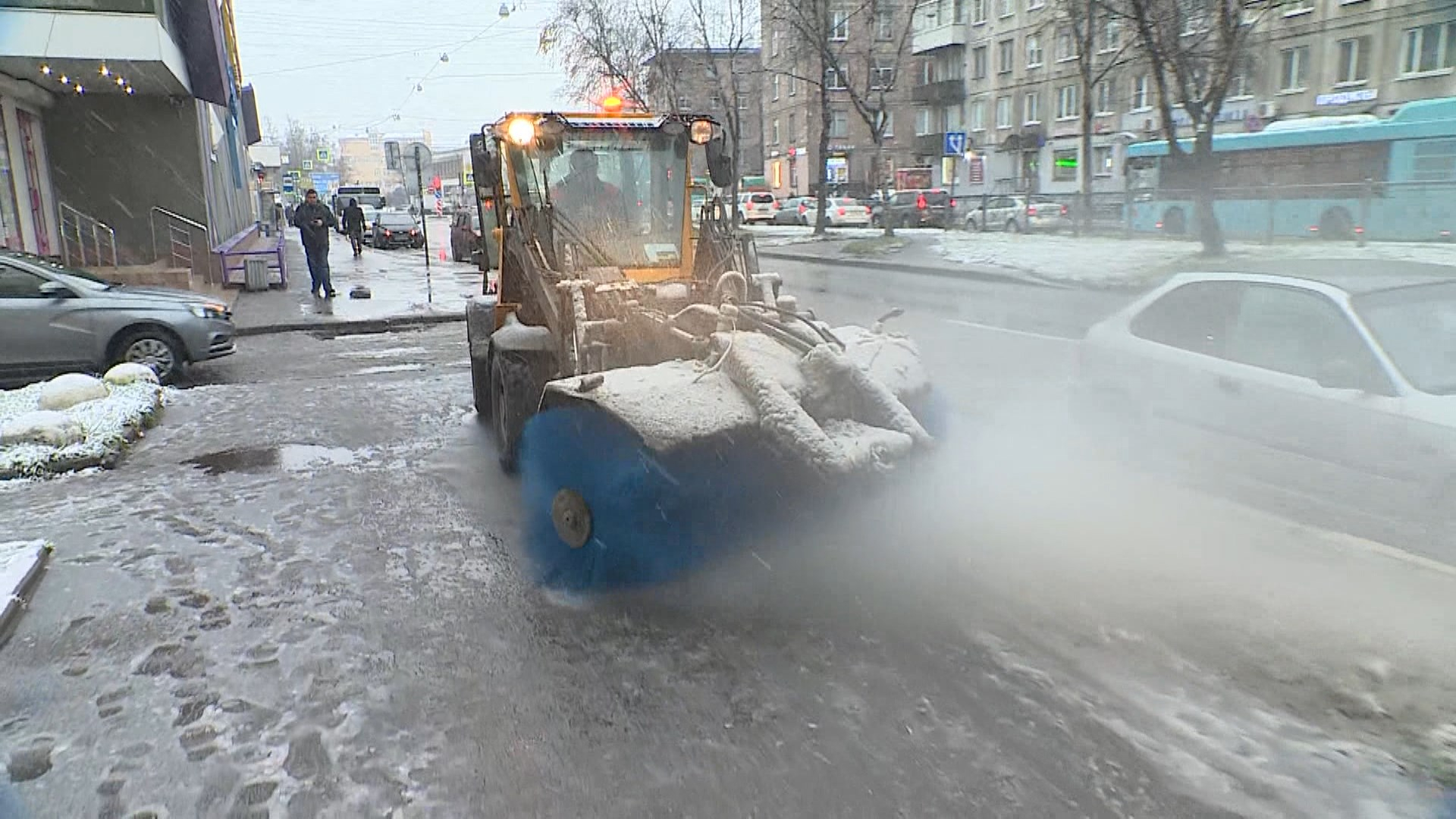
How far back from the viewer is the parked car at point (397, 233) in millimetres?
40625

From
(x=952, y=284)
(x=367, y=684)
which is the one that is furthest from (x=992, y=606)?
(x=952, y=284)

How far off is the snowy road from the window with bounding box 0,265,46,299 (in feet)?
15.8

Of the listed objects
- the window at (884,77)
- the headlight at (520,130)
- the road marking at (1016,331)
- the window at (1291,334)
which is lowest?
the road marking at (1016,331)

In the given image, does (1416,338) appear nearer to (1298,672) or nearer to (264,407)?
(1298,672)

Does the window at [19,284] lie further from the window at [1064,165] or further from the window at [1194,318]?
the window at [1064,165]

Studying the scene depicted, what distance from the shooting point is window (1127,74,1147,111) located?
42.7 metres

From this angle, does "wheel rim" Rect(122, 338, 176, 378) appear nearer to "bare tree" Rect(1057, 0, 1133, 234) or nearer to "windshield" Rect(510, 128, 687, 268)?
"windshield" Rect(510, 128, 687, 268)

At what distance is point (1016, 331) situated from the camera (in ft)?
44.1

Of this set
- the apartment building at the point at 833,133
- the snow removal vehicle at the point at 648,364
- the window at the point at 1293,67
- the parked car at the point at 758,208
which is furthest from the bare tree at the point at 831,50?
the snow removal vehicle at the point at 648,364

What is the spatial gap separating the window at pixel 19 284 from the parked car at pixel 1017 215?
76.7 feet

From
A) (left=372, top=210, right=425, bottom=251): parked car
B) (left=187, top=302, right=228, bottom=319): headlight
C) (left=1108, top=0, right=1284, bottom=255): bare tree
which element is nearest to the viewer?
(left=187, top=302, right=228, bottom=319): headlight

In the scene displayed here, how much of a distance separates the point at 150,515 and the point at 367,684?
3.28 metres

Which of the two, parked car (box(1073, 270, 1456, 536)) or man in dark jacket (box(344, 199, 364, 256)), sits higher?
man in dark jacket (box(344, 199, 364, 256))

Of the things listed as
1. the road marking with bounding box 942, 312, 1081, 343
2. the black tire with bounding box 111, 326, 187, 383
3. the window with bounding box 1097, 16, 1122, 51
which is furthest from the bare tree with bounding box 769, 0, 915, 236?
the black tire with bounding box 111, 326, 187, 383
